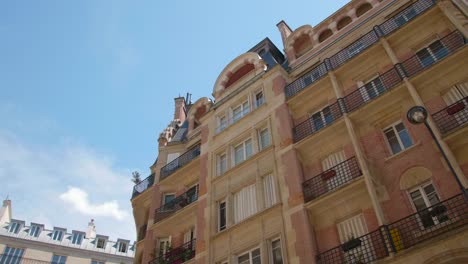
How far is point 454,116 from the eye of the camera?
45.0ft

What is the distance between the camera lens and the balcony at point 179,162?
23156mm

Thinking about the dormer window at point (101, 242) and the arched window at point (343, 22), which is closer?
the arched window at point (343, 22)

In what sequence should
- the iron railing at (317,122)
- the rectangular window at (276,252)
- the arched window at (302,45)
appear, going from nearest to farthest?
the rectangular window at (276,252)
the iron railing at (317,122)
the arched window at (302,45)

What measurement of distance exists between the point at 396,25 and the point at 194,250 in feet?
44.7

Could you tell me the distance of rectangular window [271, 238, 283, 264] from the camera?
14.7 meters

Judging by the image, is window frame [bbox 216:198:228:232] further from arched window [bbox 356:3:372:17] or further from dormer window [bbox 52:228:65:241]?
dormer window [bbox 52:228:65:241]

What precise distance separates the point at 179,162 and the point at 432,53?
1408cm

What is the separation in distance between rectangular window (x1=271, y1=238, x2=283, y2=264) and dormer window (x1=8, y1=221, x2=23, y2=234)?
37482 mm

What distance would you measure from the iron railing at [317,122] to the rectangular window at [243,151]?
258cm

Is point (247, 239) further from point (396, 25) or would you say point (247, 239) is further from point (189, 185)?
point (396, 25)

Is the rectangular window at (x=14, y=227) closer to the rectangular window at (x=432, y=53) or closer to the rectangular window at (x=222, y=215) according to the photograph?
the rectangular window at (x=222, y=215)

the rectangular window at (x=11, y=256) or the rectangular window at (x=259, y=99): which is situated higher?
the rectangular window at (x=11, y=256)

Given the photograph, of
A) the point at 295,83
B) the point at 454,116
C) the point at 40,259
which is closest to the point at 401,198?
the point at 454,116

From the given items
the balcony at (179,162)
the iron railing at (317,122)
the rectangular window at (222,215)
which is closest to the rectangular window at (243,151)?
the rectangular window at (222,215)
